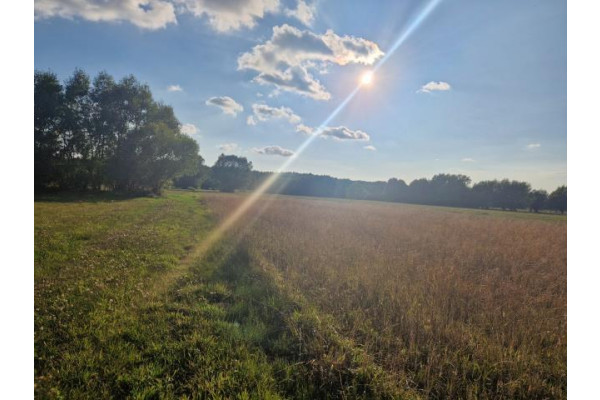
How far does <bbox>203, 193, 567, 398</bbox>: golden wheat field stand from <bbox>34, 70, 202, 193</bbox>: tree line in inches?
1408

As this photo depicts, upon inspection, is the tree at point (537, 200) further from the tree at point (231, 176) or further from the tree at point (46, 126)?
the tree at point (46, 126)

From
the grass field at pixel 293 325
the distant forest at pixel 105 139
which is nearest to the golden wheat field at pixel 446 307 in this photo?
the grass field at pixel 293 325

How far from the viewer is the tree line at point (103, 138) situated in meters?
33.5

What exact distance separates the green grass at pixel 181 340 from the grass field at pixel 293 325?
2cm

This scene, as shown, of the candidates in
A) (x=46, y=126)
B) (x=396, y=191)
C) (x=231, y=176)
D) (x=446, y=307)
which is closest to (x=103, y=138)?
(x=46, y=126)

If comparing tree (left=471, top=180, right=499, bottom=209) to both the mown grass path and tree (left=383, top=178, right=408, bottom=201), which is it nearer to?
tree (left=383, top=178, right=408, bottom=201)

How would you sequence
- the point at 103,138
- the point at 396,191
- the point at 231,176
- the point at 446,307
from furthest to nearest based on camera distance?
the point at 231,176
the point at 396,191
the point at 103,138
the point at 446,307

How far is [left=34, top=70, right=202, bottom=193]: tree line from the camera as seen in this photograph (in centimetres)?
3350

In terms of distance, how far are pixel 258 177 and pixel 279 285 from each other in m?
111

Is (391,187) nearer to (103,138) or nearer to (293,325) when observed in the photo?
(103,138)

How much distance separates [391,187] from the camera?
101250 mm

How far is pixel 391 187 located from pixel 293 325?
10168 cm

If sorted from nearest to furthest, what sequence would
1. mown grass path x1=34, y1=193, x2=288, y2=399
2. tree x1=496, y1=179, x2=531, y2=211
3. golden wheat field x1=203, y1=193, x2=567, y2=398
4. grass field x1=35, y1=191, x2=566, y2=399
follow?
mown grass path x1=34, y1=193, x2=288, y2=399
grass field x1=35, y1=191, x2=566, y2=399
golden wheat field x1=203, y1=193, x2=567, y2=398
tree x1=496, y1=179, x2=531, y2=211

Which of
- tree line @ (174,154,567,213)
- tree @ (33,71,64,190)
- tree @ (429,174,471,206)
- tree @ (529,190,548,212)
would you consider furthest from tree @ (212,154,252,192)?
tree @ (529,190,548,212)
